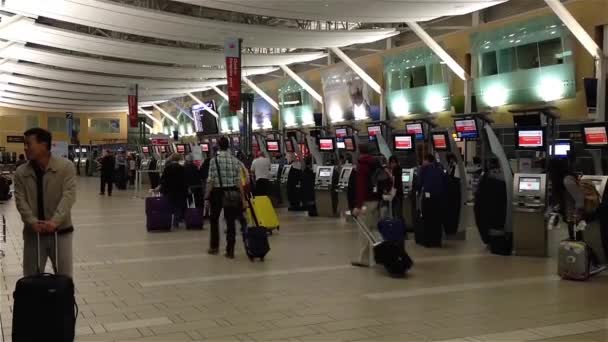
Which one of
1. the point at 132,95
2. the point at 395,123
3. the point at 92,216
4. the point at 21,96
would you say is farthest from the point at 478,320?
the point at 21,96

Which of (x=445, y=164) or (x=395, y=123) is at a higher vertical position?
(x=395, y=123)

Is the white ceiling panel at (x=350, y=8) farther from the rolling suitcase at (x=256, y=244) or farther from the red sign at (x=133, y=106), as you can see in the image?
the red sign at (x=133, y=106)

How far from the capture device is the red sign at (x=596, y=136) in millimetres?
10062

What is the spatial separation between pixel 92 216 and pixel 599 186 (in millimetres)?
10452

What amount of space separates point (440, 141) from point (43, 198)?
8.25 metres

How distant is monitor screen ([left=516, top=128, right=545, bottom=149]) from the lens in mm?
9828

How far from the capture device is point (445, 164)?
38.8 ft

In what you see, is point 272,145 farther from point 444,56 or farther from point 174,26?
point 444,56

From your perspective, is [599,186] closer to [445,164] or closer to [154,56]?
[445,164]

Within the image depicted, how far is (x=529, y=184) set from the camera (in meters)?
8.93

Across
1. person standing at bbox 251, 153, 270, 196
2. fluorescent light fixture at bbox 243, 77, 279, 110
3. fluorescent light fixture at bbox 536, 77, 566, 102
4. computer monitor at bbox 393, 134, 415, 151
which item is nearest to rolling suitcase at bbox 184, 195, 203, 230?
person standing at bbox 251, 153, 270, 196

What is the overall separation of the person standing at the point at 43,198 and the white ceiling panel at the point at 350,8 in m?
11.3

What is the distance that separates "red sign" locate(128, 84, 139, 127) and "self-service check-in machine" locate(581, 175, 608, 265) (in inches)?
998

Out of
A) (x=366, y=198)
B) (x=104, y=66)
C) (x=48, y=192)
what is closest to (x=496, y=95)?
(x=366, y=198)
